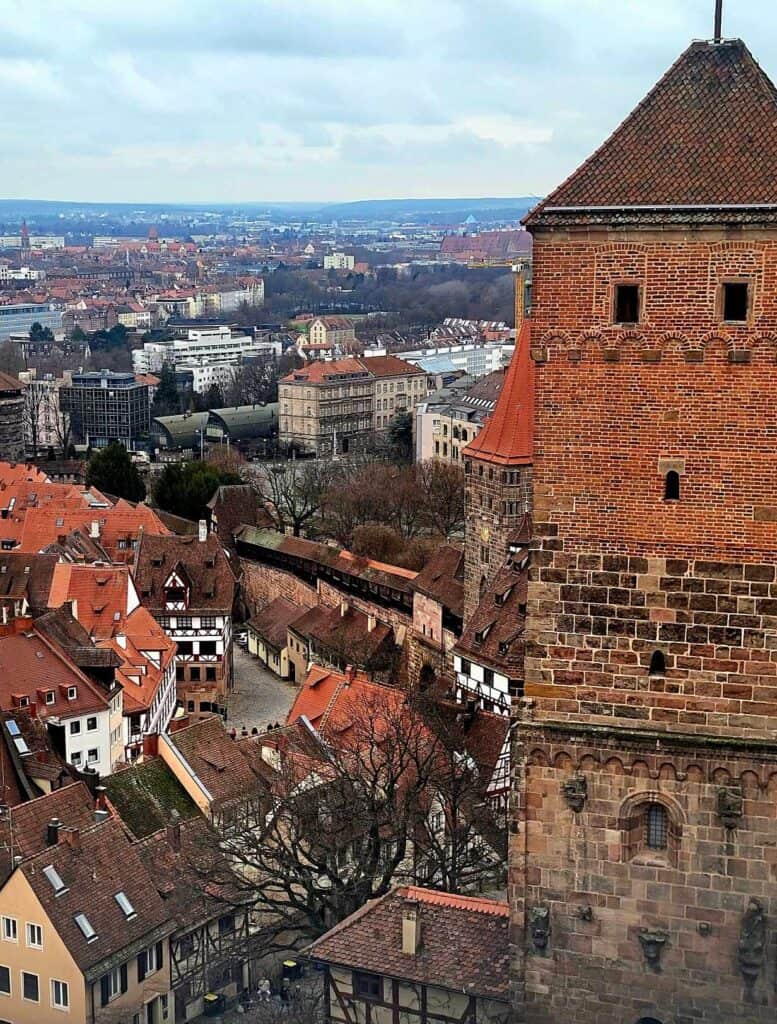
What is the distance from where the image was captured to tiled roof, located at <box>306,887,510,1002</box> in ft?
74.1

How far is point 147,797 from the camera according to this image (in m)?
37.4

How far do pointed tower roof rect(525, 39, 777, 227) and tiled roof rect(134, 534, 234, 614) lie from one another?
42.8 m

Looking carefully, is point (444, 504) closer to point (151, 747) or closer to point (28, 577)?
point (28, 577)

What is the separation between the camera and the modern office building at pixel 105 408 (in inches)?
5221

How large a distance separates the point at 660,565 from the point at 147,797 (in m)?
21.2

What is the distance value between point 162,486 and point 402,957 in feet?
208

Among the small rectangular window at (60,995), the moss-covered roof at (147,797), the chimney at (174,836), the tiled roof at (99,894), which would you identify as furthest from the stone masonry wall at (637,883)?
the moss-covered roof at (147,797)

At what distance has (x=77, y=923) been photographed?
1204 inches

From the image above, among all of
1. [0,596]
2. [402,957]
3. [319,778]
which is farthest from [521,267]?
[402,957]

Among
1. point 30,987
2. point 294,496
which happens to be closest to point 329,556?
point 294,496

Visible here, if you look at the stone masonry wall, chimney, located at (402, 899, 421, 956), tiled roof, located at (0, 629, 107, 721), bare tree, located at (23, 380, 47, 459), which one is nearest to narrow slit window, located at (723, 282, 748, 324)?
the stone masonry wall

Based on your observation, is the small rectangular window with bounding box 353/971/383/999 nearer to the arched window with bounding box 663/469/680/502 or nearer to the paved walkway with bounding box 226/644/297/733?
the arched window with bounding box 663/469/680/502

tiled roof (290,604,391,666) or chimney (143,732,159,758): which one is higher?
chimney (143,732,159,758)

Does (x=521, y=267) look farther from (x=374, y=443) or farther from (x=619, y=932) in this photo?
(x=619, y=932)
